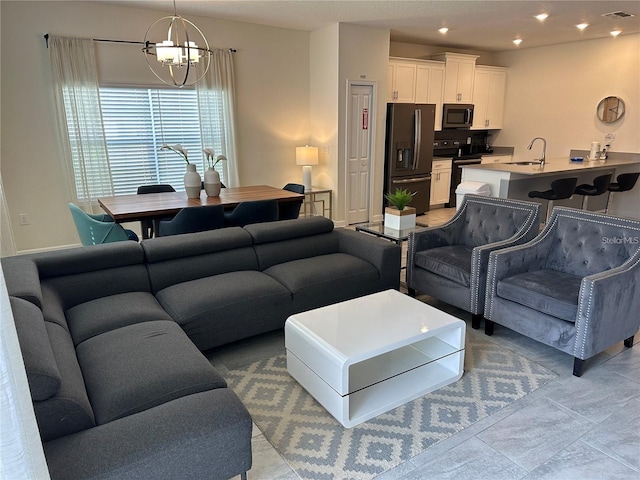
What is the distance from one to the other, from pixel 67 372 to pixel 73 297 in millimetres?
1072

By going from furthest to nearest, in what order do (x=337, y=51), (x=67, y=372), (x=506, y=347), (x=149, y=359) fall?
(x=337, y=51) → (x=506, y=347) → (x=149, y=359) → (x=67, y=372)

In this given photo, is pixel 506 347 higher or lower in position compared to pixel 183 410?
lower

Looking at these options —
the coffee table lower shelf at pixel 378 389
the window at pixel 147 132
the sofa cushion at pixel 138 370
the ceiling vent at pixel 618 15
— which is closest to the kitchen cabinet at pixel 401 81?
the ceiling vent at pixel 618 15

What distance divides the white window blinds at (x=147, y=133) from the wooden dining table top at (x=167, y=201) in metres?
0.82

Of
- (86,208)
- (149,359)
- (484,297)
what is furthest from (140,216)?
(484,297)

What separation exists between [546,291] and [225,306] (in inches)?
78.8

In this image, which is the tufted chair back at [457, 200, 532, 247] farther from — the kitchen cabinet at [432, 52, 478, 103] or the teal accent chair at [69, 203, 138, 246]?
the kitchen cabinet at [432, 52, 478, 103]

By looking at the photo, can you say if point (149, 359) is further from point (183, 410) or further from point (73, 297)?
point (73, 297)

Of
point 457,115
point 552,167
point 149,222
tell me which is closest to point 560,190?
point 552,167

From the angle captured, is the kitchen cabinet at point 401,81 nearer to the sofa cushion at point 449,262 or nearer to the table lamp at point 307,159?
the table lamp at point 307,159

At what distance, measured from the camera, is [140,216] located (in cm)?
388

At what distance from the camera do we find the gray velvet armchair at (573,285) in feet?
8.12

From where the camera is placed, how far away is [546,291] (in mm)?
2688

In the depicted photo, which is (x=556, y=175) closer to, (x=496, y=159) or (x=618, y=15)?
(x=618, y=15)
